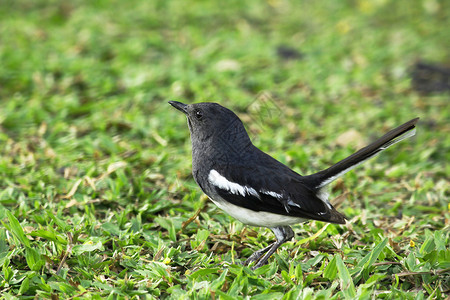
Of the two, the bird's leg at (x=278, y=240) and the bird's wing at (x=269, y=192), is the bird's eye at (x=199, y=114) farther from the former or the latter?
the bird's leg at (x=278, y=240)

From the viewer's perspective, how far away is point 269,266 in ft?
12.2

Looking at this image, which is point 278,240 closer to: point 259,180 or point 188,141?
point 259,180

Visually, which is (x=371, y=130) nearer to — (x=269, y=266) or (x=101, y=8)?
(x=269, y=266)

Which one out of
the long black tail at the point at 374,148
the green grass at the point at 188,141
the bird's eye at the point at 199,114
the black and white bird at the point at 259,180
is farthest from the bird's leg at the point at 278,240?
the bird's eye at the point at 199,114

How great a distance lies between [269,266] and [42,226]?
1.79m

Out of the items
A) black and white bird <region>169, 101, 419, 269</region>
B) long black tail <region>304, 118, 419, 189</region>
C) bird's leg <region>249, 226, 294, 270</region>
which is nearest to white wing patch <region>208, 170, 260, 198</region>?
black and white bird <region>169, 101, 419, 269</region>

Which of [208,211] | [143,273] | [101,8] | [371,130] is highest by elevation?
[101,8]

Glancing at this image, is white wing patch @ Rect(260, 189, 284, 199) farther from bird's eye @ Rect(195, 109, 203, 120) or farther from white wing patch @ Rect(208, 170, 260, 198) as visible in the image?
bird's eye @ Rect(195, 109, 203, 120)

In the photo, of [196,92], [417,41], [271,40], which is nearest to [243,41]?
[271,40]

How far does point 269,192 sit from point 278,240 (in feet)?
1.33

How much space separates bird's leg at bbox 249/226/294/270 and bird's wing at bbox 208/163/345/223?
11.0 inches

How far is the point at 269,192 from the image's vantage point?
377cm

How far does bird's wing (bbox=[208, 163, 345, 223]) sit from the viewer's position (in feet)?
12.1

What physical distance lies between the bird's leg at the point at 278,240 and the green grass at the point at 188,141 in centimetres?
11
